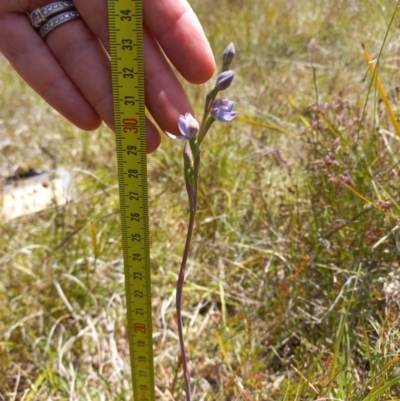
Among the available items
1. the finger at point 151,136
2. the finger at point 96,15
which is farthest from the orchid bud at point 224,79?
the finger at point 96,15

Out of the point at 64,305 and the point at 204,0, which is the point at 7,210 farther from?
the point at 204,0

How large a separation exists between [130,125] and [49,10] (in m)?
0.61

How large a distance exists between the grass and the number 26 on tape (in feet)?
2.34

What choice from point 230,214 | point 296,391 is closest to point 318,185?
point 230,214

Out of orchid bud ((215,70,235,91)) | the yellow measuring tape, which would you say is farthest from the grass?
orchid bud ((215,70,235,91))

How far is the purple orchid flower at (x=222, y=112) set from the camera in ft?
4.10

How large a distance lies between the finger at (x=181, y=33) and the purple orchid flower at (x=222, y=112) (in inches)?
8.0

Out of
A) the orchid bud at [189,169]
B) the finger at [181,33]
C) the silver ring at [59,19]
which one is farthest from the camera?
the silver ring at [59,19]

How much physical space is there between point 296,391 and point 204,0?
4.08 metres

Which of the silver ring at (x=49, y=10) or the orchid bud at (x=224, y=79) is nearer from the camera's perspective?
the orchid bud at (x=224, y=79)

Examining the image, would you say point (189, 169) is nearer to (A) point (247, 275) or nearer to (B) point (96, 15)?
(B) point (96, 15)

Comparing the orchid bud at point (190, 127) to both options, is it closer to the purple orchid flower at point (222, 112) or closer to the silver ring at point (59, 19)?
the purple orchid flower at point (222, 112)

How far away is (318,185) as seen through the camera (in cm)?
199

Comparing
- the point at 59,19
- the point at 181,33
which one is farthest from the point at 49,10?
the point at 181,33
